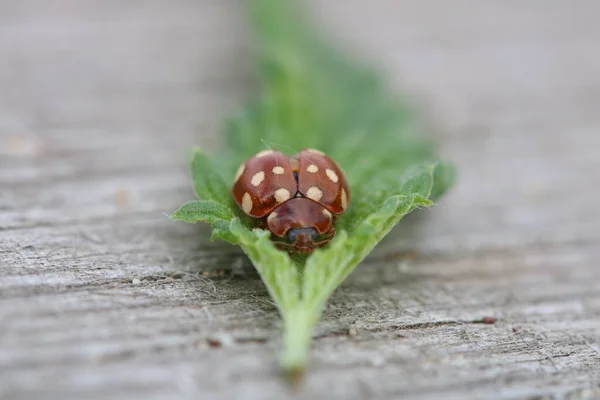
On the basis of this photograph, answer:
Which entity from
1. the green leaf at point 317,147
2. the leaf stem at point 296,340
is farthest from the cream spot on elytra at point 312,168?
the leaf stem at point 296,340

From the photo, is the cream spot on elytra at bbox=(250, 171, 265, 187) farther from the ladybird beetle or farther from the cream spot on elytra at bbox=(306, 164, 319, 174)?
the cream spot on elytra at bbox=(306, 164, 319, 174)

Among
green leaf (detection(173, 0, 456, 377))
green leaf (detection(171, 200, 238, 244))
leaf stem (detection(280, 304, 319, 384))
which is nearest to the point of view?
leaf stem (detection(280, 304, 319, 384))

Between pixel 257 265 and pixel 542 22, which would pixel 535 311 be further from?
pixel 542 22

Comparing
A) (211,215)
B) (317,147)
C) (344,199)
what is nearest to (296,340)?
(211,215)

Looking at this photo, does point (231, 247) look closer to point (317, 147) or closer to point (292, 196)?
point (292, 196)

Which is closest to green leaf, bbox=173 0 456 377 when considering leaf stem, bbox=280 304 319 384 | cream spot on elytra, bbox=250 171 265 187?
leaf stem, bbox=280 304 319 384

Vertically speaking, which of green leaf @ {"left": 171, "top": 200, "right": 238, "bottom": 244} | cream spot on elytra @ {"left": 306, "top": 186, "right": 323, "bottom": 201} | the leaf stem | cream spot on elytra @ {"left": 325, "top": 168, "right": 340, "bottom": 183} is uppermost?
cream spot on elytra @ {"left": 325, "top": 168, "right": 340, "bottom": 183}
